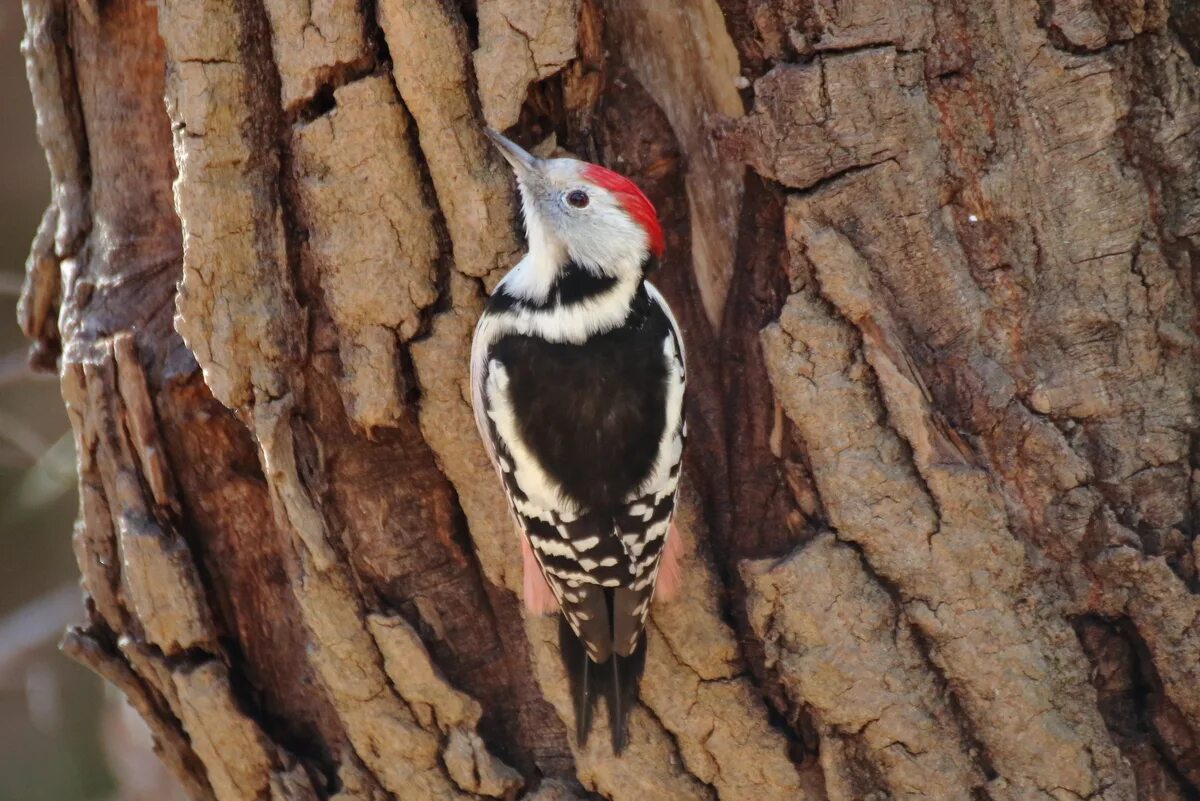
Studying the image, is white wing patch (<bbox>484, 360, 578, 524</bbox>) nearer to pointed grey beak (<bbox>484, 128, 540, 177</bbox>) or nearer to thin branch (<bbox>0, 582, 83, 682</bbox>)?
pointed grey beak (<bbox>484, 128, 540, 177</bbox>)

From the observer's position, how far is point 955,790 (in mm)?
2814

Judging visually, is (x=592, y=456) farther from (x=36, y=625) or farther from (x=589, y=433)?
(x=36, y=625)

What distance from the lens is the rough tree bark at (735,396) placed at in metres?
2.82

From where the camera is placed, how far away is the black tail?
302cm

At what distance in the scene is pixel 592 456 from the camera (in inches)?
123

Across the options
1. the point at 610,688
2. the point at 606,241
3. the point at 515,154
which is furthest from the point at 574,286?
the point at 610,688

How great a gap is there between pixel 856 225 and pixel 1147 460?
920 mm

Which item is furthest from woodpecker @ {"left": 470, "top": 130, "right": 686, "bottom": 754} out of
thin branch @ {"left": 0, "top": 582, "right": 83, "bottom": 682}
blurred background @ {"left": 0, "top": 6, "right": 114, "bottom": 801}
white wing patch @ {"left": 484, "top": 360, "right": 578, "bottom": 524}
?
blurred background @ {"left": 0, "top": 6, "right": 114, "bottom": 801}

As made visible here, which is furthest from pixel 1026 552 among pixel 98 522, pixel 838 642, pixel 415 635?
pixel 98 522

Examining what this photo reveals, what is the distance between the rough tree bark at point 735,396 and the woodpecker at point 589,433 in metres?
0.08

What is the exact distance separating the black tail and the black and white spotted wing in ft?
0.16

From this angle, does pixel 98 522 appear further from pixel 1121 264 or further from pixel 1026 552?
pixel 1121 264

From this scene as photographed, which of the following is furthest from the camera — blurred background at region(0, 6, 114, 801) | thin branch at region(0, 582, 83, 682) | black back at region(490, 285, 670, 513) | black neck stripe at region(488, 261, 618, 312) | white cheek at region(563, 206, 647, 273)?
blurred background at region(0, 6, 114, 801)

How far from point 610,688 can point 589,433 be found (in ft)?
2.21
